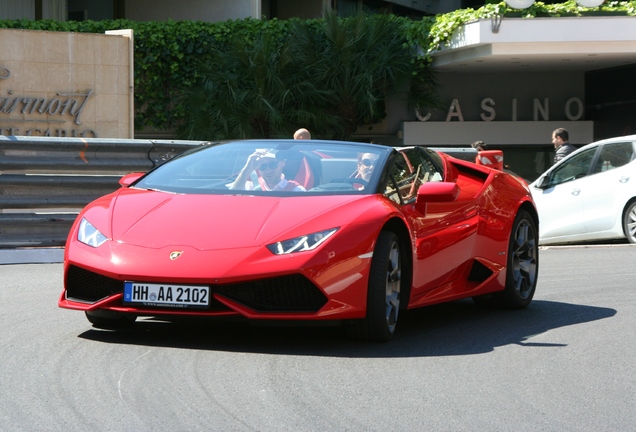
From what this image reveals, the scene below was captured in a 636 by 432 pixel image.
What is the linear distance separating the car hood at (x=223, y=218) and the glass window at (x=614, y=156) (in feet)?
31.4

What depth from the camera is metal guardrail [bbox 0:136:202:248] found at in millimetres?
12000

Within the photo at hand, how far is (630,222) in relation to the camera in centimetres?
1538

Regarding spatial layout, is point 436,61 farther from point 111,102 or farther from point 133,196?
point 133,196

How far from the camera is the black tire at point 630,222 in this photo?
15.3 metres

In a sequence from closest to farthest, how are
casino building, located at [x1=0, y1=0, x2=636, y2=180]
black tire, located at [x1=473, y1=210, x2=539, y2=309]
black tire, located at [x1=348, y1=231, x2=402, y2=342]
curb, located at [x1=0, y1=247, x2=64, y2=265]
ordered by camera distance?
black tire, located at [x1=348, y1=231, x2=402, y2=342] < black tire, located at [x1=473, y1=210, x2=539, y2=309] < curb, located at [x1=0, y1=247, x2=64, y2=265] < casino building, located at [x1=0, y1=0, x2=636, y2=180]

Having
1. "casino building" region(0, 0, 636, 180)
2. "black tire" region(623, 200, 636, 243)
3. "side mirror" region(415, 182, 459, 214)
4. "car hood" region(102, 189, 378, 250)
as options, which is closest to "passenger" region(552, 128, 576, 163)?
"black tire" region(623, 200, 636, 243)

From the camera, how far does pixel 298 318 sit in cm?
626

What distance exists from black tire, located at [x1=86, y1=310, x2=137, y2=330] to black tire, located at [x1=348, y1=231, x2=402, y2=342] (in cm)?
131

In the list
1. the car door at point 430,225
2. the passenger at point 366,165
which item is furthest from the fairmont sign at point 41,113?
the passenger at point 366,165

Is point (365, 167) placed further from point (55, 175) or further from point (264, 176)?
point (55, 175)

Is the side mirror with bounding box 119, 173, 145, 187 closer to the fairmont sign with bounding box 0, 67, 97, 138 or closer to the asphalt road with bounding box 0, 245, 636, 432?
the asphalt road with bounding box 0, 245, 636, 432

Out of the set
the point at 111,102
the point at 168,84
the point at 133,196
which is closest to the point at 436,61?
the point at 168,84

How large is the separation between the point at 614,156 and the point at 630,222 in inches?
38.5

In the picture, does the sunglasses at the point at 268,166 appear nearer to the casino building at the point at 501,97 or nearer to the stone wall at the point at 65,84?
the stone wall at the point at 65,84
